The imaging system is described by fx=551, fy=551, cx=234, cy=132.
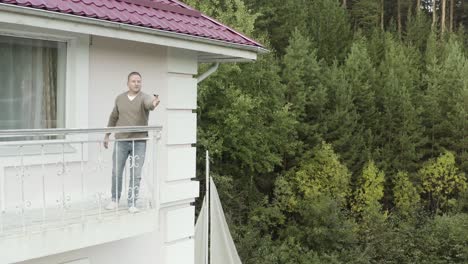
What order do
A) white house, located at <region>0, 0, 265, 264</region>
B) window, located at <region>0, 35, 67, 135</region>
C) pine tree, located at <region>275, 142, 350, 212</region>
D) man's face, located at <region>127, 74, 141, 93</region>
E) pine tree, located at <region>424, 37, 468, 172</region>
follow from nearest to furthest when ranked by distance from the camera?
white house, located at <region>0, 0, 265, 264</region>
window, located at <region>0, 35, 67, 135</region>
man's face, located at <region>127, 74, 141, 93</region>
pine tree, located at <region>275, 142, 350, 212</region>
pine tree, located at <region>424, 37, 468, 172</region>

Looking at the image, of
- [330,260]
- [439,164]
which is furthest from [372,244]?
[439,164]

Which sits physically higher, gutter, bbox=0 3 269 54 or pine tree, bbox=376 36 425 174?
gutter, bbox=0 3 269 54

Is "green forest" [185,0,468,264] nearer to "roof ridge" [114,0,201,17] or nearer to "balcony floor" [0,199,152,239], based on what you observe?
"roof ridge" [114,0,201,17]

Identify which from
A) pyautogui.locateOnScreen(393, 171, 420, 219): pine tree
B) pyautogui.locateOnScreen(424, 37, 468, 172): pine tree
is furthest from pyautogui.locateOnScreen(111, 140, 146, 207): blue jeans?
pyautogui.locateOnScreen(424, 37, 468, 172): pine tree

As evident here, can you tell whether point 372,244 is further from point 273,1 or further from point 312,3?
point 312,3

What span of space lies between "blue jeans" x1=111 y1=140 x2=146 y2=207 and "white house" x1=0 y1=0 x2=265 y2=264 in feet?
0.32

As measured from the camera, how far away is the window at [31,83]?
17.2ft

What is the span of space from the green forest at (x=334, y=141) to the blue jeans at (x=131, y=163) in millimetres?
12971

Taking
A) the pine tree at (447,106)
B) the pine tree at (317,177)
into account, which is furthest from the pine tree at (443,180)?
the pine tree at (317,177)

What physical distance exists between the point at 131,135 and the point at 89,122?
19.3 inches

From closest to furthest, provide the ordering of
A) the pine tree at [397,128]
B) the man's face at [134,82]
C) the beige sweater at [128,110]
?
the man's face at [134,82]
the beige sweater at [128,110]
the pine tree at [397,128]

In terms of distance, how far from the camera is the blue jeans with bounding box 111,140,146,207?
218 inches

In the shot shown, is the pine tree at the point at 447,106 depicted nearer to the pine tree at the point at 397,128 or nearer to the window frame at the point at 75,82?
the pine tree at the point at 397,128

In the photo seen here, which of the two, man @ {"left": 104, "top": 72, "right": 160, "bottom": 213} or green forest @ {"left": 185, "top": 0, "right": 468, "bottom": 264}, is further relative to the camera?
green forest @ {"left": 185, "top": 0, "right": 468, "bottom": 264}
